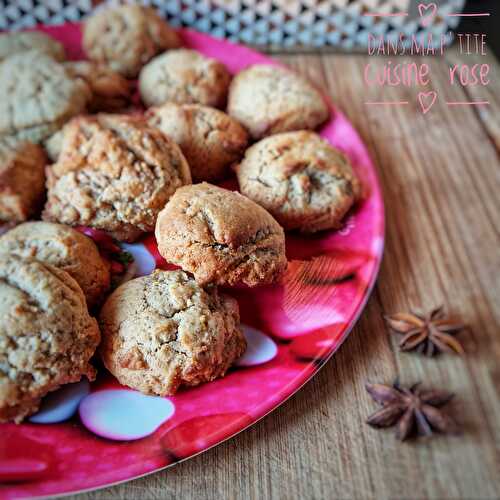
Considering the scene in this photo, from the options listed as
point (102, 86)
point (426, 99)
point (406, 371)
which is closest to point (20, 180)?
point (102, 86)

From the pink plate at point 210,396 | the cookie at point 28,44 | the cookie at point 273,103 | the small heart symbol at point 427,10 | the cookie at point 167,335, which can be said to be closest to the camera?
the pink plate at point 210,396

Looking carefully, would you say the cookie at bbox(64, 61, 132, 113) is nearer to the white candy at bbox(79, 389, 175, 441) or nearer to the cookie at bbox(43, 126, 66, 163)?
the cookie at bbox(43, 126, 66, 163)

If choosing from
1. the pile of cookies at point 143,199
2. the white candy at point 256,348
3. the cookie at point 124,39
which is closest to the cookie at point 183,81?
the pile of cookies at point 143,199

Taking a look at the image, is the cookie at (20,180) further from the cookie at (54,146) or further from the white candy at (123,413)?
the white candy at (123,413)

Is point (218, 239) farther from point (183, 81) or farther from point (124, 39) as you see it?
point (124, 39)

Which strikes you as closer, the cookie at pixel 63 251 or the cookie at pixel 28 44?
the cookie at pixel 63 251

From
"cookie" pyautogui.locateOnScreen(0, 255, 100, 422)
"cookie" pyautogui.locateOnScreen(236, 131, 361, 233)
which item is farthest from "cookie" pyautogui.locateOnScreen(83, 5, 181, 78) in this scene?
"cookie" pyautogui.locateOnScreen(0, 255, 100, 422)

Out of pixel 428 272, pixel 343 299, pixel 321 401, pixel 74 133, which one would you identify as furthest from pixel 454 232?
pixel 74 133
